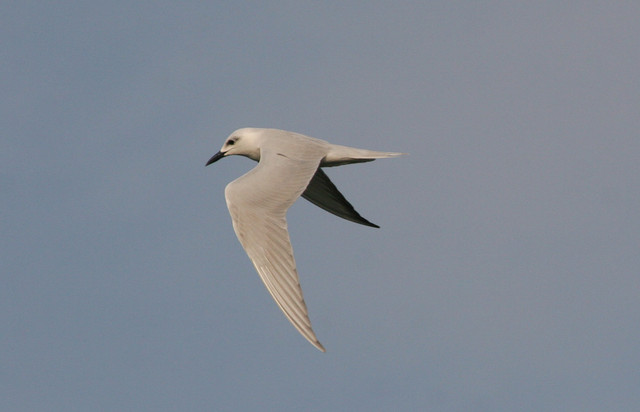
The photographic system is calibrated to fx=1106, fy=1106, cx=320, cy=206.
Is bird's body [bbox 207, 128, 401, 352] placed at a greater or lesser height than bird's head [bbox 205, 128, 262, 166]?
lesser

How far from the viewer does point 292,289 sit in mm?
13250

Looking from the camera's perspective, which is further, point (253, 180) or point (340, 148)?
point (340, 148)

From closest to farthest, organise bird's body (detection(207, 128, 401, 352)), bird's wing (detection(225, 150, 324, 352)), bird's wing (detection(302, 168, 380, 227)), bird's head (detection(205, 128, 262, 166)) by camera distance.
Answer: bird's wing (detection(225, 150, 324, 352)), bird's body (detection(207, 128, 401, 352)), bird's head (detection(205, 128, 262, 166)), bird's wing (detection(302, 168, 380, 227))

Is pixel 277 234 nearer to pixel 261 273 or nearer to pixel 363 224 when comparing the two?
pixel 261 273

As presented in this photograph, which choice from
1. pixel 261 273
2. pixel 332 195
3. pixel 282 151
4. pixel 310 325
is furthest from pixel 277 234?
pixel 332 195

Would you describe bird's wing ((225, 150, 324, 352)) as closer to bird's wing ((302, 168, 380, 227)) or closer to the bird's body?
the bird's body

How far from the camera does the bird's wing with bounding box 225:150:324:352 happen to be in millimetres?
13125

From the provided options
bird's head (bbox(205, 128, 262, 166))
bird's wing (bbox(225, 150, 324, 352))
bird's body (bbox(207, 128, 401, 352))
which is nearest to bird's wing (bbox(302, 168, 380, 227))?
bird's body (bbox(207, 128, 401, 352))

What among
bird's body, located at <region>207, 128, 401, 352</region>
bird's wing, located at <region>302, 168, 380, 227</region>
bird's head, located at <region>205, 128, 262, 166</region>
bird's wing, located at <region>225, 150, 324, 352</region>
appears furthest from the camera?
bird's wing, located at <region>302, 168, 380, 227</region>

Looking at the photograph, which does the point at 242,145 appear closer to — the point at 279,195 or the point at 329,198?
the point at 329,198

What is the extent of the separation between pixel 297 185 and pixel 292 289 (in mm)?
2284

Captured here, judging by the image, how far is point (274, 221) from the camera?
14.2 metres

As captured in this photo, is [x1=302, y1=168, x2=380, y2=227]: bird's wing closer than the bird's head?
No

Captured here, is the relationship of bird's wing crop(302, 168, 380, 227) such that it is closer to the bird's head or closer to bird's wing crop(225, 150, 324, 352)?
the bird's head
